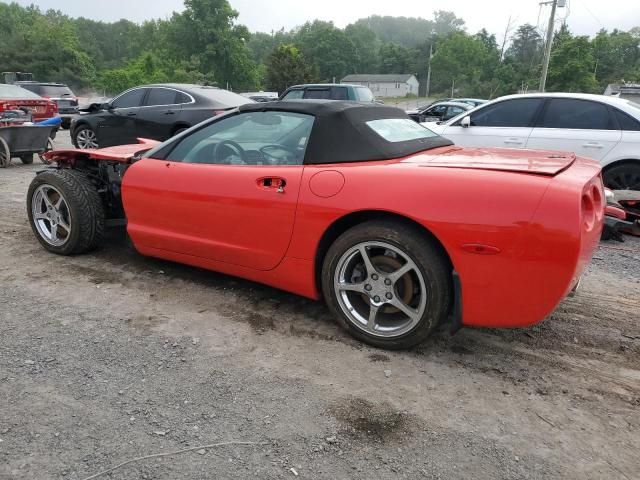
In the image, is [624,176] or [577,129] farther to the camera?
[577,129]

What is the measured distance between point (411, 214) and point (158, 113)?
26.0 ft

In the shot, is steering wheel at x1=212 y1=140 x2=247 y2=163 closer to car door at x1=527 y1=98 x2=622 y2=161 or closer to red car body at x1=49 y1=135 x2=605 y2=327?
red car body at x1=49 y1=135 x2=605 y2=327

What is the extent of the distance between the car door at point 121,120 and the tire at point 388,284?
7.82 metres

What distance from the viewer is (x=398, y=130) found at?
11.2ft

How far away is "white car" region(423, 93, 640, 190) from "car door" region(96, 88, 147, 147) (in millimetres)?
6061

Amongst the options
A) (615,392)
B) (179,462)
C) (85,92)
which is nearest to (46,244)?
(179,462)

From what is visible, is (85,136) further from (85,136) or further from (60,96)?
(60,96)

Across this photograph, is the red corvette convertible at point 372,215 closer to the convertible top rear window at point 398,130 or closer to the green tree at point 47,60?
the convertible top rear window at point 398,130

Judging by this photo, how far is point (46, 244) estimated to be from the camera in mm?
4406

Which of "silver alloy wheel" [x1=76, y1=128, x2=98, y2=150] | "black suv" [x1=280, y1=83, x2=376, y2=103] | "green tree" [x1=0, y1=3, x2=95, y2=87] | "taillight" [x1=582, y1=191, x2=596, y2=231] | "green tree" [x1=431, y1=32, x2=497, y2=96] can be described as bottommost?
"silver alloy wheel" [x1=76, y1=128, x2=98, y2=150]

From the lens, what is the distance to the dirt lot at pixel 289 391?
2023mm

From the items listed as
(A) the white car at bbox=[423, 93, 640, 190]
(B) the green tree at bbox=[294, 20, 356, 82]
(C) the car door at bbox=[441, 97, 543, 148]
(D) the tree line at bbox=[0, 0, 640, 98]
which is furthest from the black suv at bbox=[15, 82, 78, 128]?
(B) the green tree at bbox=[294, 20, 356, 82]

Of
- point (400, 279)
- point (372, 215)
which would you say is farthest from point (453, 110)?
point (400, 279)

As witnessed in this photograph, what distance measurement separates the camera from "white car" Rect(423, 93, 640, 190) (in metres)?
5.98
